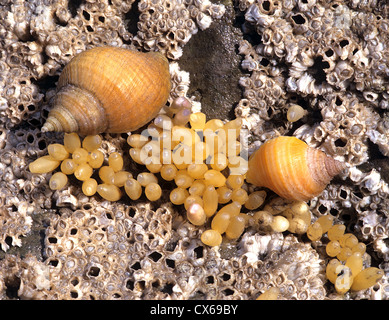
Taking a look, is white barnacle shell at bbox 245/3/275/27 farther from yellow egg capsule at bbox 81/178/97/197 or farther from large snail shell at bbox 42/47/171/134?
yellow egg capsule at bbox 81/178/97/197

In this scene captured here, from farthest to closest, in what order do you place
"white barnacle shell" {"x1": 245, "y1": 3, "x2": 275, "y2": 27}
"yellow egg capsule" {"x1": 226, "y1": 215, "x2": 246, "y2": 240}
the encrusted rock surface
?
"white barnacle shell" {"x1": 245, "y1": 3, "x2": 275, "y2": 27} < "yellow egg capsule" {"x1": 226, "y1": 215, "x2": 246, "y2": 240} < the encrusted rock surface

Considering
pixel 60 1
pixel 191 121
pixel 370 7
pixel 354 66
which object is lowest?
pixel 191 121

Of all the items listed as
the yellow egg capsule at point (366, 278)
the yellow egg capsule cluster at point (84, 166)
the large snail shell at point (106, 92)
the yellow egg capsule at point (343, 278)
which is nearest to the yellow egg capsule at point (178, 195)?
the yellow egg capsule cluster at point (84, 166)

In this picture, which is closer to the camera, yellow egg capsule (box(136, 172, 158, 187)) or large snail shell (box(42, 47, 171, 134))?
large snail shell (box(42, 47, 171, 134))

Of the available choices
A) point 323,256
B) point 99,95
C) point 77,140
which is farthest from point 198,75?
point 323,256

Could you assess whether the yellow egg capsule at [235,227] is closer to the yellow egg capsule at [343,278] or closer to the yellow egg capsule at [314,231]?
the yellow egg capsule at [314,231]

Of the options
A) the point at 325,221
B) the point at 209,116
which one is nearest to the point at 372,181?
the point at 325,221

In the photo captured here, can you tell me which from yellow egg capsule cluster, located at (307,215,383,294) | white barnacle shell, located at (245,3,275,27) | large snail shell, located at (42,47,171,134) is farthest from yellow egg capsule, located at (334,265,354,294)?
white barnacle shell, located at (245,3,275,27)
